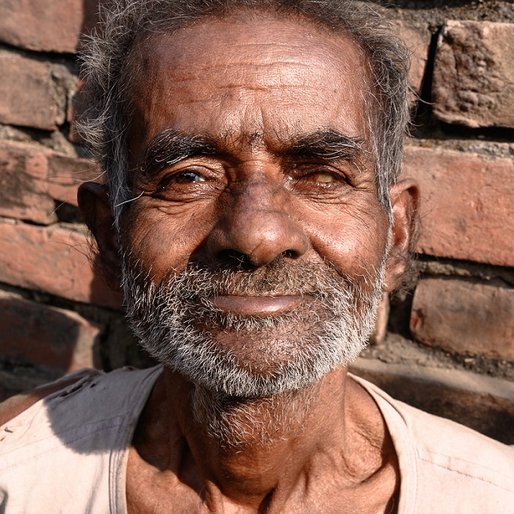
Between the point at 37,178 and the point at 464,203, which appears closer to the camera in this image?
the point at 464,203

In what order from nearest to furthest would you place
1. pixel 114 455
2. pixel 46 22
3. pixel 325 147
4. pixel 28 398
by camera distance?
1. pixel 325 147
2. pixel 114 455
3. pixel 28 398
4. pixel 46 22

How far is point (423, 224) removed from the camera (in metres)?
1.70

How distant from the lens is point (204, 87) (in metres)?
1.34

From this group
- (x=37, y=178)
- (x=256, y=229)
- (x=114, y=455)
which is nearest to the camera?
(x=256, y=229)

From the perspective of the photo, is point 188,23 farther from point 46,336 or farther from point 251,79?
point 46,336

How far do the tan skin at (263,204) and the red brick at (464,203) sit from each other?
9cm

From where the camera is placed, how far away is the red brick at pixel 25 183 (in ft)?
6.69

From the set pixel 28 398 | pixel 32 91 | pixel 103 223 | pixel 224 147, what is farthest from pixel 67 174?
pixel 224 147

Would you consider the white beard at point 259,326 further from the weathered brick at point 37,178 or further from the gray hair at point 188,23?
the weathered brick at point 37,178

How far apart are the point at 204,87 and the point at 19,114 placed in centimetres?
91

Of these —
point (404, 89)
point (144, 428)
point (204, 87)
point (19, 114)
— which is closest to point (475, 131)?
point (404, 89)

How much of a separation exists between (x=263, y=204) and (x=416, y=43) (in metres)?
0.62

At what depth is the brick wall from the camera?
1.59 m

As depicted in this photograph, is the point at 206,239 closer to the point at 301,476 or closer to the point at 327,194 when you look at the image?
the point at 327,194
